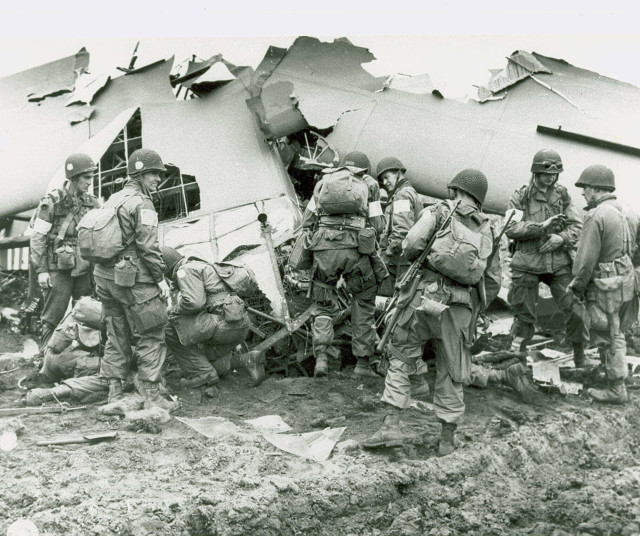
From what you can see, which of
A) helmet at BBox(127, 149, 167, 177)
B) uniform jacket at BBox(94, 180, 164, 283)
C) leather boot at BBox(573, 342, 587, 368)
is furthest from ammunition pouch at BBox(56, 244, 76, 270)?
leather boot at BBox(573, 342, 587, 368)

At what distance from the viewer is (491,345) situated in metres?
6.90

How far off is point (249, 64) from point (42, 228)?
3.16 metres

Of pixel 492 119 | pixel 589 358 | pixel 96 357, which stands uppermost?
pixel 492 119

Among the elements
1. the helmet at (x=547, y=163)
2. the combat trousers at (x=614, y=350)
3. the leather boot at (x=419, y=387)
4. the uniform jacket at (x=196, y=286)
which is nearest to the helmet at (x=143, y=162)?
the uniform jacket at (x=196, y=286)

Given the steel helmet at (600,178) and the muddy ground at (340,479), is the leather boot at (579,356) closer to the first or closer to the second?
the muddy ground at (340,479)

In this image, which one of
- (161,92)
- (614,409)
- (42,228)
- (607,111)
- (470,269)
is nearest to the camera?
(470,269)

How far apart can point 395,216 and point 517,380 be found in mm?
1783

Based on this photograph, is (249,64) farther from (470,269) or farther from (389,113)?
(470,269)

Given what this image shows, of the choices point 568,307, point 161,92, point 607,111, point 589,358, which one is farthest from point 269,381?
point 607,111

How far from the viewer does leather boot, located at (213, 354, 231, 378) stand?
19.1 ft

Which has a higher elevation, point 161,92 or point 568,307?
point 161,92

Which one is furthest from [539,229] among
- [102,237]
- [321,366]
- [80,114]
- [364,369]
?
[80,114]

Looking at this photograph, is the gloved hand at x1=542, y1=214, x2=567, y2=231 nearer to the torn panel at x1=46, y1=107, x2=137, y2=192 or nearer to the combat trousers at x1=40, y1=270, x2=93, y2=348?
the combat trousers at x1=40, y1=270, x2=93, y2=348

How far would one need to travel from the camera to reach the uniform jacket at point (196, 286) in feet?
17.7
